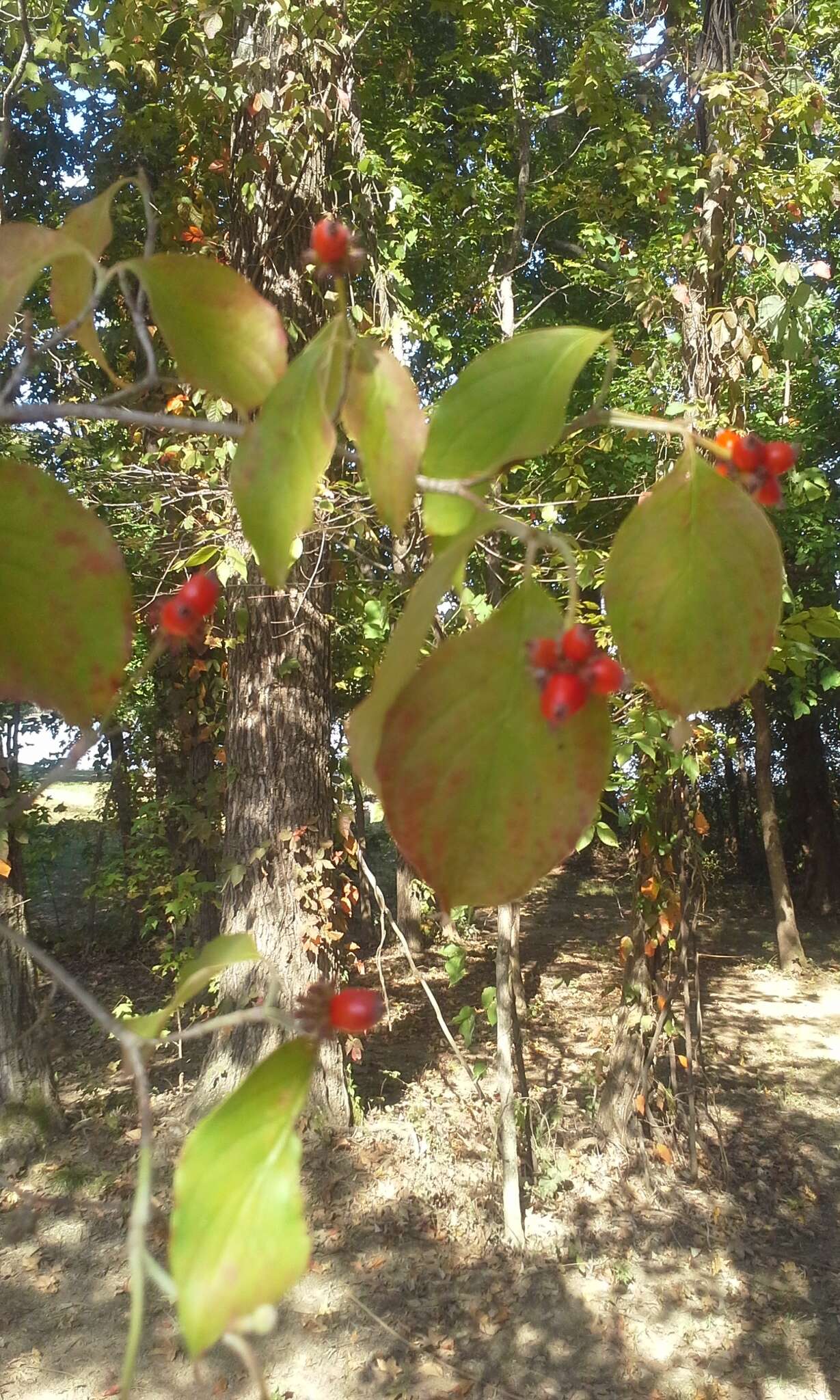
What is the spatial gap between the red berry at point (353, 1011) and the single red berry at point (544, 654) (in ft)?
0.41

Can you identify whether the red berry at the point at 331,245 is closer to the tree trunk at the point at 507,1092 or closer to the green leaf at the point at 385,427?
the green leaf at the point at 385,427

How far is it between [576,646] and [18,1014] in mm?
4069

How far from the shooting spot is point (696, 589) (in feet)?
1.14

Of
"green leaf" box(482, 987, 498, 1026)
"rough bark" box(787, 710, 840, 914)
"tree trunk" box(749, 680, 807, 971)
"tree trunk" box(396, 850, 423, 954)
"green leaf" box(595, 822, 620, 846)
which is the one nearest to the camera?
"green leaf" box(595, 822, 620, 846)

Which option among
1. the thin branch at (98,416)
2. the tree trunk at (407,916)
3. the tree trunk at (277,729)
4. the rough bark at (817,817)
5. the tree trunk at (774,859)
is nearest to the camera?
the thin branch at (98,416)

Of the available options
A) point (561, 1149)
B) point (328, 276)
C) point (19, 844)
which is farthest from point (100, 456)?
point (328, 276)

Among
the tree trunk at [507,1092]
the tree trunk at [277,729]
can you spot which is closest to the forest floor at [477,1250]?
the tree trunk at [507,1092]

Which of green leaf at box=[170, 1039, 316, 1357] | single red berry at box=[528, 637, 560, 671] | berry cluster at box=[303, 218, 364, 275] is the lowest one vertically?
green leaf at box=[170, 1039, 316, 1357]

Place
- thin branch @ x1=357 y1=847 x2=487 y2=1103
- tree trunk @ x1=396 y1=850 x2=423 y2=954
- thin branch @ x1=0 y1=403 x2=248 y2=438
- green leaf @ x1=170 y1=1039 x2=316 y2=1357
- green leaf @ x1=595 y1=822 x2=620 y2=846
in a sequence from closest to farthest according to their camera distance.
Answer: green leaf @ x1=170 y1=1039 x2=316 y2=1357 < thin branch @ x1=0 y1=403 x2=248 y2=438 < thin branch @ x1=357 y1=847 x2=487 y2=1103 < green leaf @ x1=595 y1=822 x2=620 y2=846 < tree trunk @ x1=396 y1=850 x2=423 y2=954

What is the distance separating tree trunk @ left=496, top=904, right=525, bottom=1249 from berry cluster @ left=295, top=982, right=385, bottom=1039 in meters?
3.10

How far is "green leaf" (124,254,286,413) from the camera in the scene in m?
0.37

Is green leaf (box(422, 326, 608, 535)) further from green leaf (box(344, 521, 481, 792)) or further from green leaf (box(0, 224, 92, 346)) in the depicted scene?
green leaf (box(0, 224, 92, 346))

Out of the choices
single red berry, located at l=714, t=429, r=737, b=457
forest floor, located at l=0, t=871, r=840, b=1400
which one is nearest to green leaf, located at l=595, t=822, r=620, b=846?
forest floor, located at l=0, t=871, r=840, b=1400

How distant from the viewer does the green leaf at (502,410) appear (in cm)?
33
